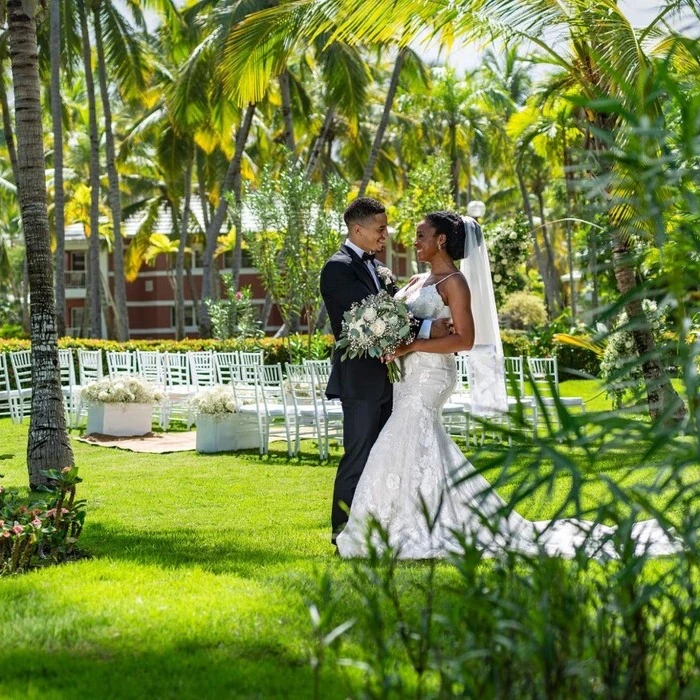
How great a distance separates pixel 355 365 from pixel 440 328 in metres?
0.59

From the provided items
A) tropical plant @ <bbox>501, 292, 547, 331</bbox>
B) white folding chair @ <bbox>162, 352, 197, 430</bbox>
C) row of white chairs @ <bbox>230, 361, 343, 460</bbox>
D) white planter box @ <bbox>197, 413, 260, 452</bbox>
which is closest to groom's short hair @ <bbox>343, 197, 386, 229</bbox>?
row of white chairs @ <bbox>230, 361, 343, 460</bbox>

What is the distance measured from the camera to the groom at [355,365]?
6.86m

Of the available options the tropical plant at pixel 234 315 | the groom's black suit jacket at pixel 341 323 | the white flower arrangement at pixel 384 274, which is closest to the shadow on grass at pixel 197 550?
the groom's black suit jacket at pixel 341 323

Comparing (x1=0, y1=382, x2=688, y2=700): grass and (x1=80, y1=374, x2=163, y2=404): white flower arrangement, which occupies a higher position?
(x1=80, y1=374, x2=163, y2=404): white flower arrangement

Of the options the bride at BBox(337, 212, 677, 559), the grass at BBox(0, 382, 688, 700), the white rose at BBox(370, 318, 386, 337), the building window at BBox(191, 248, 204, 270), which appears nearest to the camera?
the grass at BBox(0, 382, 688, 700)

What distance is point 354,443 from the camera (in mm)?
6984

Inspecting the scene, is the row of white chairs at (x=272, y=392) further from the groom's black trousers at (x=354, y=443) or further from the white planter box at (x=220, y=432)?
the groom's black trousers at (x=354, y=443)

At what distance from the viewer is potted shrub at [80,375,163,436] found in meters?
15.1

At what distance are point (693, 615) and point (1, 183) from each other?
44.7 m

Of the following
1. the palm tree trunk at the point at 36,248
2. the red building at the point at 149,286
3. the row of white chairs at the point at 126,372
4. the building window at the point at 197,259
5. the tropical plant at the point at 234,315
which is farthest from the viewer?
the building window at the point at 197,259

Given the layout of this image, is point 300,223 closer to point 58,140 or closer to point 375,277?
point 58,140

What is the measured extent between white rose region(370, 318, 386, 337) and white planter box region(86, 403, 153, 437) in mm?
9210

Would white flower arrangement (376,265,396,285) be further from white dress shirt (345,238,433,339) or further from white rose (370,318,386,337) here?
white rose (370,318,386,337)

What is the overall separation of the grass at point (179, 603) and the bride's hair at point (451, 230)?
1.93 metres
